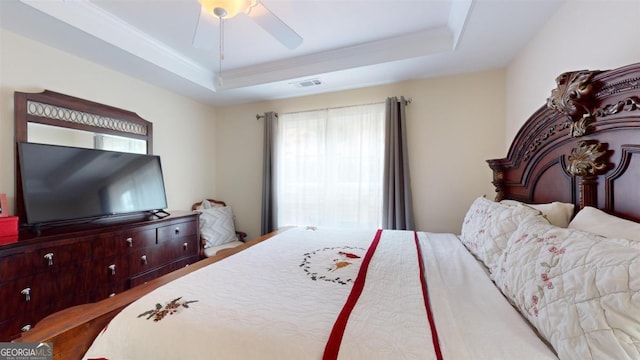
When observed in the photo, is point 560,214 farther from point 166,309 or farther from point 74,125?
point 74,125

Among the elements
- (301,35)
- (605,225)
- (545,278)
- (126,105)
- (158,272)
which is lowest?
(158,272)

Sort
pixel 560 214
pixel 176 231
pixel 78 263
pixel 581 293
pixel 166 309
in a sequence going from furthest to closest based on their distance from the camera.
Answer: pixel 176 231, pixel 78 263, pixel 560 214, pixel 166 309, pixel 581 293

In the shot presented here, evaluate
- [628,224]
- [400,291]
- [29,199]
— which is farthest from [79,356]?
[628,224]

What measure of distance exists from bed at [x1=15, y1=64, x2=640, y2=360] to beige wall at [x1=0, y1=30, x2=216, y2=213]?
1.99 m

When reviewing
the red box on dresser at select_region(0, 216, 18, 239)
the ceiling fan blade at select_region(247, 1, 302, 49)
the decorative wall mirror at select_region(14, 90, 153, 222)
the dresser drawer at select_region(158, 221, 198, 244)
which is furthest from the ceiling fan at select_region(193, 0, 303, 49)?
the dresser drawer at select_region(158, 221, 198, 244)

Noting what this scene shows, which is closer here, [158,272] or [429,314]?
[429,314]

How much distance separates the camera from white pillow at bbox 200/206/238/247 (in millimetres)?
2965

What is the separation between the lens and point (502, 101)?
2.49 meters

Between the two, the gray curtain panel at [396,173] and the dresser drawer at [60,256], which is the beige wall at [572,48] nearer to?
the gray curtain panel at [396,173]

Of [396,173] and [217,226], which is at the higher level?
[396,173]

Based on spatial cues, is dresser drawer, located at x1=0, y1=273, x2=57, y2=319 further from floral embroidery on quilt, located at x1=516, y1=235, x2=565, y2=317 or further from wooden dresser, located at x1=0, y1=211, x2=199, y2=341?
floral embroidery on quilt, located at x1=516, y1=235, x2=565, y2=317

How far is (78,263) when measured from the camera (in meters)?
1.74

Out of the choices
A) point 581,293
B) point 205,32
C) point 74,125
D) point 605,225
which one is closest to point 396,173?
point 605,225

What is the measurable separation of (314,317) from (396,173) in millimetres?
2132
